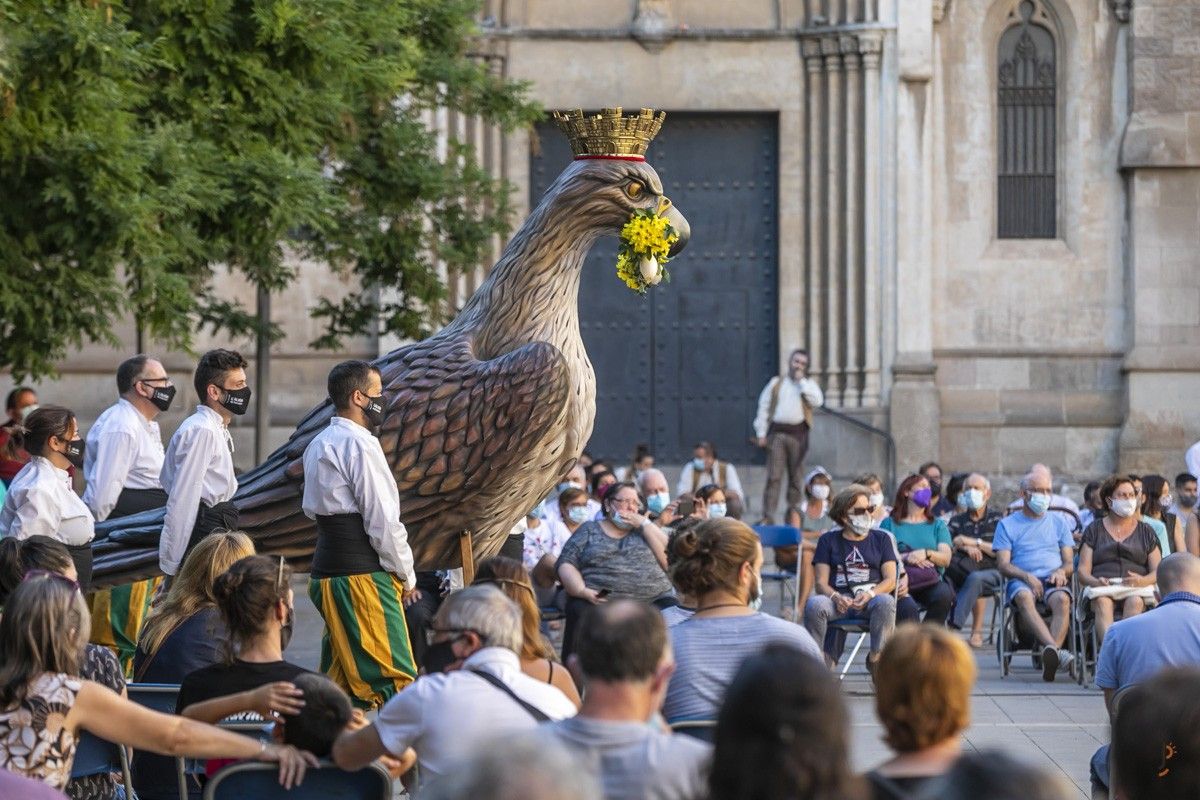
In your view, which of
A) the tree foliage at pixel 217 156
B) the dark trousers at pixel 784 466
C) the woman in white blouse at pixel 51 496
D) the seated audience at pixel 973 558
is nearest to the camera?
the woman in white blouse at pixel 51 496

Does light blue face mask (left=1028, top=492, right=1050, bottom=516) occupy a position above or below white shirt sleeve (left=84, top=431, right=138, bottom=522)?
below

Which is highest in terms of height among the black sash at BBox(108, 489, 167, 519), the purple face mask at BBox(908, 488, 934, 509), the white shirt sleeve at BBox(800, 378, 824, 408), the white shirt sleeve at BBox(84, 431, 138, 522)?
the white shirt sleeve at BBox(800, 378, 824, 408)

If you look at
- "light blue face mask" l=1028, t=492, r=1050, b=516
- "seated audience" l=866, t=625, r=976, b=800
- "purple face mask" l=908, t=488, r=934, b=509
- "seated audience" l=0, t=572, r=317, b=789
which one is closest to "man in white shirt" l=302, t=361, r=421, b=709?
"seated audience" l=0, t=572, r=317, b=789

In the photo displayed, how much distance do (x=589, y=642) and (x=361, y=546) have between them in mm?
4225

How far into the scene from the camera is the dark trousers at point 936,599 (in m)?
13.9

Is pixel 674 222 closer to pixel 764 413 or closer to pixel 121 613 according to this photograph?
pixel 121 613

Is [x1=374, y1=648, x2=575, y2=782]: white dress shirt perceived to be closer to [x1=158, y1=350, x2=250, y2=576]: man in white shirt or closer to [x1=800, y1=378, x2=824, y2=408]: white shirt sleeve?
[x1=158, y1=350, x2=250, y2=576]: man in white shirt

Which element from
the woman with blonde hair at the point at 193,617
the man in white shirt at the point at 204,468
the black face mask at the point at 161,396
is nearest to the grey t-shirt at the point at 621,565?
the black face mask at the point at 161,396

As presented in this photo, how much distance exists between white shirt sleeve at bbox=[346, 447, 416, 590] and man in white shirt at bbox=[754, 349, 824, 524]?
11910mm

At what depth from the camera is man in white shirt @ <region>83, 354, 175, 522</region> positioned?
10555 mm

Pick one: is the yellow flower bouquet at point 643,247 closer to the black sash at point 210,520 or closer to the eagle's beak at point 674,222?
the eagle's beak at point 674,222

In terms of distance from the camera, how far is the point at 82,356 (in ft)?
70.9

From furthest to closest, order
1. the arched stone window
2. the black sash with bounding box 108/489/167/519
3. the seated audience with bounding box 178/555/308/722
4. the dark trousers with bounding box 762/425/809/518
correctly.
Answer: the arched stone window
the dark trousers with bounding box 762/425/809/518
the black sash with bounding box 108/489/167/519
the seated audience with bounding box 178/555/308/722

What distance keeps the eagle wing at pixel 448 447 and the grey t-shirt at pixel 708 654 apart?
296 centimetres
